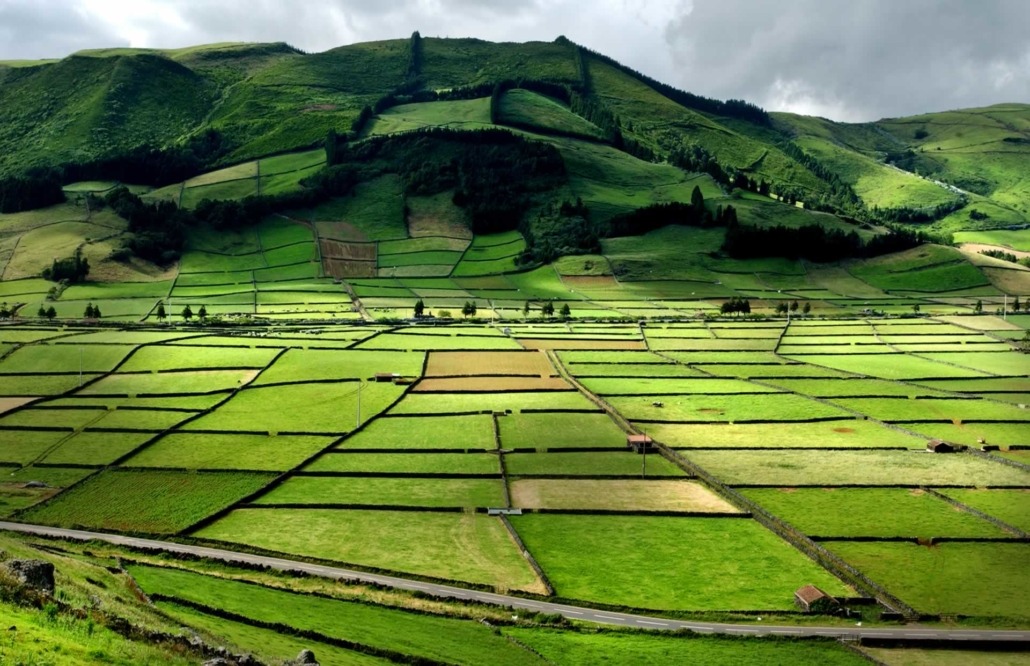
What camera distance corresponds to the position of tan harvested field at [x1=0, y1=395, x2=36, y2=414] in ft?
325

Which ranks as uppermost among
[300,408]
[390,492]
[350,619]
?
[300,408]

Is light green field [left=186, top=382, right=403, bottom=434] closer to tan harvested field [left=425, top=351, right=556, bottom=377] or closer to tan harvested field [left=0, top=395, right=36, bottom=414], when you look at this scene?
tan harvested field [left=425, top=351, right=556, bottom=377]

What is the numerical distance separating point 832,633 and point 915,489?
28418 millimetres

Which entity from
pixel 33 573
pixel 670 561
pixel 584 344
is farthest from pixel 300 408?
pixel 33 573

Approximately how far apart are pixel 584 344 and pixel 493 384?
3478 cm

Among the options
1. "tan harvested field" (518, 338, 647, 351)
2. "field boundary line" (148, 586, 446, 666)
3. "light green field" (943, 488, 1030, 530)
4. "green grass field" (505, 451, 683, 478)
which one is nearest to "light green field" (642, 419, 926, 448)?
"green grass field" (505, 451, 683, 478)

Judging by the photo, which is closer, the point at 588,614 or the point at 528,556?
the point at 588,614

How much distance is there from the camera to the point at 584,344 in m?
148

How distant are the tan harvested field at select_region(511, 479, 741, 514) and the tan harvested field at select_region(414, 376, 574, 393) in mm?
34870

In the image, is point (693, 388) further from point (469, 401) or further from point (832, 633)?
point (832, 633)

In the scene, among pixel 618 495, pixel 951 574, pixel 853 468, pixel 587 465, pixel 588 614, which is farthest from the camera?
pixel 587 465

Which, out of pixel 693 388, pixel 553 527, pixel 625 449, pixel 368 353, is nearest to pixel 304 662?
pixel 553 527

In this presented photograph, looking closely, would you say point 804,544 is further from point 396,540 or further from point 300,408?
point 300,408

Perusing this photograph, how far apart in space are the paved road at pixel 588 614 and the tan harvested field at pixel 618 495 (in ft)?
51.8
